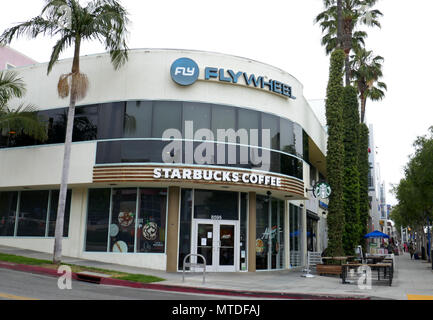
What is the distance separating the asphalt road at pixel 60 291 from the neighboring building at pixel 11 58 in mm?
22021

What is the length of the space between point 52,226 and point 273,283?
10.9 meters

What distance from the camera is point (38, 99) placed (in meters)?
20.8

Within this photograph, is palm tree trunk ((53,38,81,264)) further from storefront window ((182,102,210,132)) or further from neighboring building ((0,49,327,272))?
storefront window ((182,102,210,132))

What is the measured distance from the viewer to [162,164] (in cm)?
1759

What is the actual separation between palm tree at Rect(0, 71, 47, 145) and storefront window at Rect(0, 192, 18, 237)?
139 inches

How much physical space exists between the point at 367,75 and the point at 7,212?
28.9 m

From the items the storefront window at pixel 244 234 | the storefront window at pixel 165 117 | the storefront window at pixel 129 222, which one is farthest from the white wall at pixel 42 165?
the storefront window at pixel 244 234

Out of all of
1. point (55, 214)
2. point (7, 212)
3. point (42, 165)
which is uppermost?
point (42, 165)

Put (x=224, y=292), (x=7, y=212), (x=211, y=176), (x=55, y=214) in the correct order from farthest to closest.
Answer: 1. (x=7, y=212)
2. (x=55, y=214)
3. (x=211, y=176)
4. (x=224, y=292)

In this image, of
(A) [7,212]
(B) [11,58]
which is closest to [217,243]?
(A) [7,212]

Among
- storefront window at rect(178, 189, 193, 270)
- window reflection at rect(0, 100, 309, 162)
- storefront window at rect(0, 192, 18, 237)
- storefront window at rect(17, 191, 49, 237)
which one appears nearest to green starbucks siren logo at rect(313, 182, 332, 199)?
window reflection at rect(0, 100, 309, 162)

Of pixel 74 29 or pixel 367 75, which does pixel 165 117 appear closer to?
pixel 74 29

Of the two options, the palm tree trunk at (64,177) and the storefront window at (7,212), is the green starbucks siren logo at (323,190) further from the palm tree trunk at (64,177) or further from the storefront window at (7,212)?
the storefront window at (7,212)

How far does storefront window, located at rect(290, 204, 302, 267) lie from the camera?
2400 centimetres
